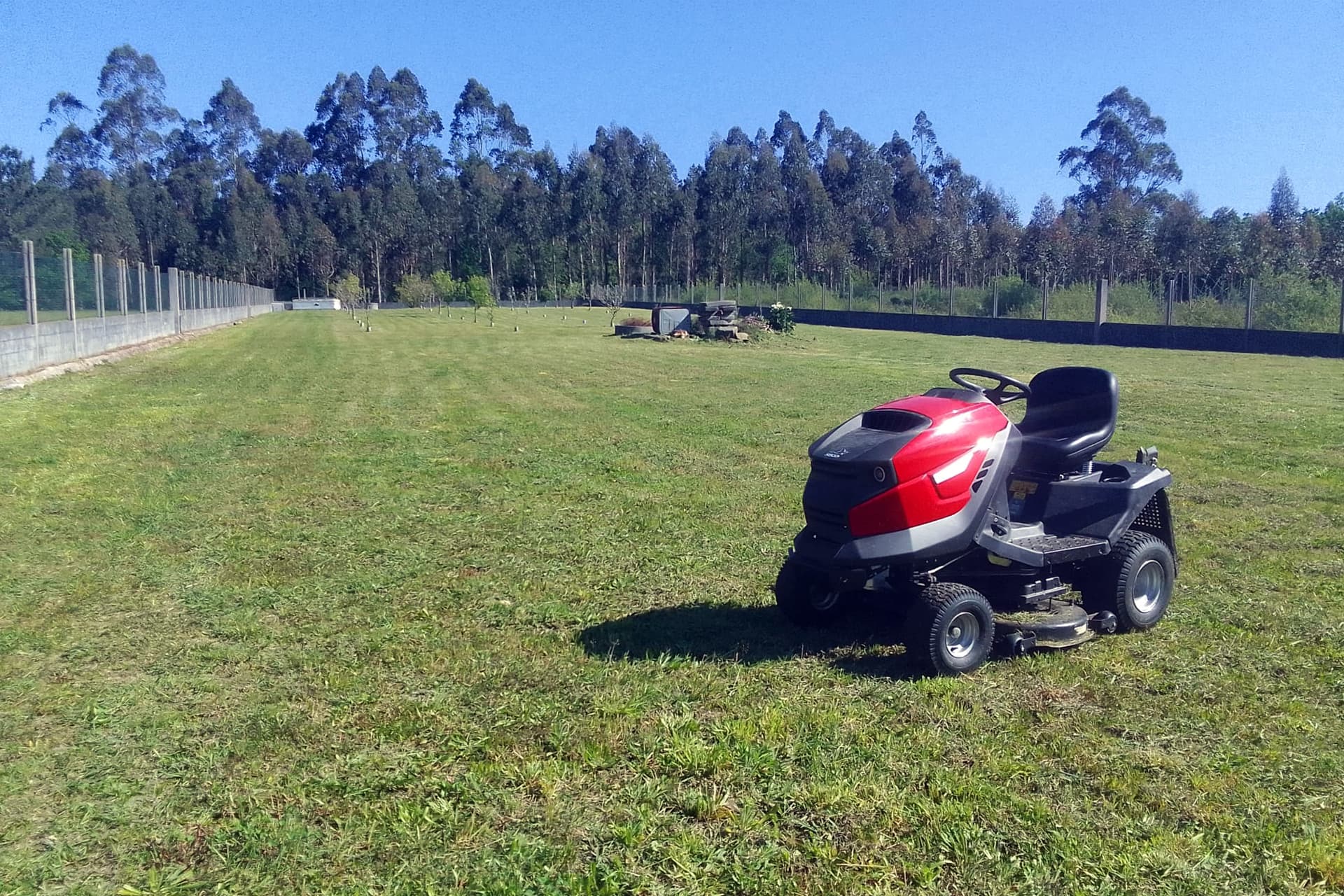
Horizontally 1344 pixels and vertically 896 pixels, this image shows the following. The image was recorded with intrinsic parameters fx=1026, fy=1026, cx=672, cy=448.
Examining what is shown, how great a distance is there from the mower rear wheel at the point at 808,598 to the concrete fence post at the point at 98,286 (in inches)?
886

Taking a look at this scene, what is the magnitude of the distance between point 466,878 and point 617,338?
115 feet

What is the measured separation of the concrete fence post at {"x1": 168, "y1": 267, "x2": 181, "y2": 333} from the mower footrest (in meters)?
35.3

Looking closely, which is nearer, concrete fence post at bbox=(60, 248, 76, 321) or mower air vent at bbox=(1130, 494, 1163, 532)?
mower air vent at bbox=(1130, 494, 1163, 532)

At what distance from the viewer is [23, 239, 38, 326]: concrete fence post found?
18219 mm

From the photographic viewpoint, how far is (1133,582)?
4.98 m

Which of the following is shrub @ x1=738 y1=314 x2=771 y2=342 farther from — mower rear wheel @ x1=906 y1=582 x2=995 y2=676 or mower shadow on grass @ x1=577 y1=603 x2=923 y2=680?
mower rear wheel @ x1=906 y1=582 x2=995 y2=676

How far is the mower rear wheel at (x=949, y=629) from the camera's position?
4309 millimetres

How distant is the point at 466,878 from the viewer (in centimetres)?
295

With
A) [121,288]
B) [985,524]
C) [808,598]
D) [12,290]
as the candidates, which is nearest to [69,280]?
[12,290]

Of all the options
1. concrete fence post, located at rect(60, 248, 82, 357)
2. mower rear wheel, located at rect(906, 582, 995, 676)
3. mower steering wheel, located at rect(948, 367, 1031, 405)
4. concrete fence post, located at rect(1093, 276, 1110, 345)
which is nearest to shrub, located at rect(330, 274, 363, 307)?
concrete fence post, located at rect(1093, 276, 1110, 345)

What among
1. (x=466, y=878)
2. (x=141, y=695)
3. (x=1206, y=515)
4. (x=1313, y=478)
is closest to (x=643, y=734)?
(x=466, y=878)

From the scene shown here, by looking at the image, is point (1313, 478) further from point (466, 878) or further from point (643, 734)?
point (466, 878)

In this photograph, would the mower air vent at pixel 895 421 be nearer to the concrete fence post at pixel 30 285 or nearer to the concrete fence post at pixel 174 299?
the concrete fence post at pixel 30 285

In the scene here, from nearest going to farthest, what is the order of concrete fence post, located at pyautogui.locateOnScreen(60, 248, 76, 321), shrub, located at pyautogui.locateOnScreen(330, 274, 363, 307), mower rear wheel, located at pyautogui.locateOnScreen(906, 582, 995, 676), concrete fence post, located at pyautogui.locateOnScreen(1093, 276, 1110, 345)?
mower rear wheel, located at pyautogui.locateOnScreen(906, 582, 995, 676) → concrete fence post, located at pyautogui.locateOnScreen(60, 248, 76, 321) → concrete fence post, located at pyautogui.locateOnScreen(1093, 276, 1110, 345) → shrub, located at pyautogui.locateOnScreen(330, 274, 363, 307)
